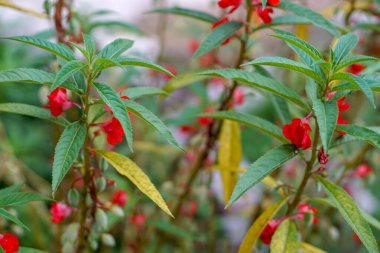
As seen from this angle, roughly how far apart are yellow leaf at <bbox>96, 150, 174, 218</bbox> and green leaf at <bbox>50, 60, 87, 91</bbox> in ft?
0.73

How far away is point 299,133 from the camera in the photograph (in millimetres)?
1035

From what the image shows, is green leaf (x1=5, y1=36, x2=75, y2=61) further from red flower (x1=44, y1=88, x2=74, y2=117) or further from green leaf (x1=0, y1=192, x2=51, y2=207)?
green leaf (x1=0, y1=192, x2=51, y2=207)

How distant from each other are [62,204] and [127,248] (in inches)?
34.8

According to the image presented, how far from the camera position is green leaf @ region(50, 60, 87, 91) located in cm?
85

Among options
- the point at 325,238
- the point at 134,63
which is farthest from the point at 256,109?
the point at 134,63

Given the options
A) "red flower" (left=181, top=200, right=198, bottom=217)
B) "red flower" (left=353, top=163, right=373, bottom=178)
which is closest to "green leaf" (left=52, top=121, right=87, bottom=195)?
"red flower" (left=181, top=200, right=198, bottom=217)

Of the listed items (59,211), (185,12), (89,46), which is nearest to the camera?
(89,46)

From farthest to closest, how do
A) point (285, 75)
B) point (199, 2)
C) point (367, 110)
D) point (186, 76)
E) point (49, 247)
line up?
point (199, 2) < point (367, 110) < point (285, 75) < point (49, 247) < point (186, 76)

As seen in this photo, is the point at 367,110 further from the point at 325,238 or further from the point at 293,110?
the point at 293,110

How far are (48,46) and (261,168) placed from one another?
1.37 feet

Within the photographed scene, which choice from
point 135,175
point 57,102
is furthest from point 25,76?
point 135,175

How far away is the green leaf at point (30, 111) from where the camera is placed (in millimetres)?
1051

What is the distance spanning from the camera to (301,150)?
1.06 m

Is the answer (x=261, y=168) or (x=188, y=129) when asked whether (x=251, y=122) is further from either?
(x=188, y=129)
